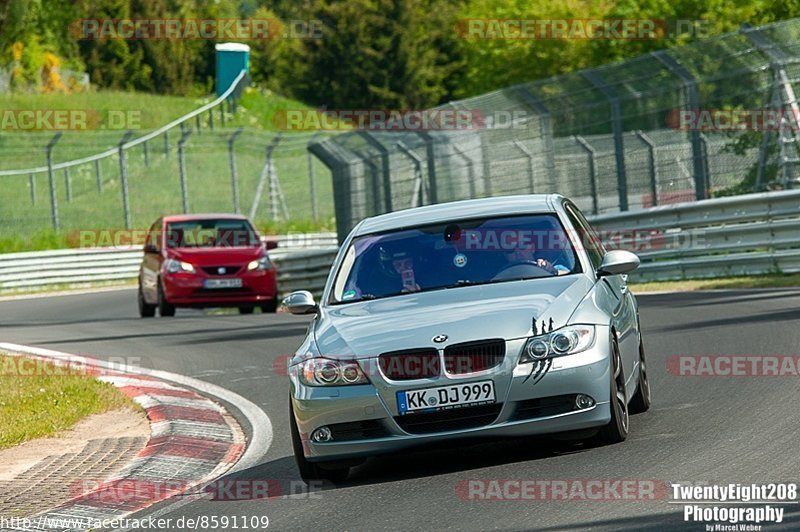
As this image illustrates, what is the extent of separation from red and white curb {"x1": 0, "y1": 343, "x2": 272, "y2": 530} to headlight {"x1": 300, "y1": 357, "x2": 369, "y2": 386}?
858 mm

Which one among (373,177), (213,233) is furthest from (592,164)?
(213,233)

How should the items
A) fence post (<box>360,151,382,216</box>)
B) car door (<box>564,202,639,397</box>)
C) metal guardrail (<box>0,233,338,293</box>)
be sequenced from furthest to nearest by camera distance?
metal guardrail (<box>0,233,338,293</box>) < fence post (<box>360,151,382,216</box>) < car door (<box>564,202,639,397</box>)

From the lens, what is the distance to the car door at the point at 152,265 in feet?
80.8

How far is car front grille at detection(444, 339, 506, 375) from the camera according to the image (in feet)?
26.9

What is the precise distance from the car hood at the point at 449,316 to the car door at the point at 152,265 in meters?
15.7

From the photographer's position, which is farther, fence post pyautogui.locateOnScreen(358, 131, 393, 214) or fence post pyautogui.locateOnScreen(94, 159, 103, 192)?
fence post pyautogui.locateOnScreen(94, 159, 103, 192)

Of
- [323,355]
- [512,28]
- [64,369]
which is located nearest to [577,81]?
[64,369]

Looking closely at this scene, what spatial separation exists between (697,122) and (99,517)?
14.5 m

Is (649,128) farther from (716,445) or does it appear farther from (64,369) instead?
(716,445)

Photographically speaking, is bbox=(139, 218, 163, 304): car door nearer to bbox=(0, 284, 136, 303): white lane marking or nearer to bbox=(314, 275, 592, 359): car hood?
bbox=(0, 284, 136, 303): white lane marking

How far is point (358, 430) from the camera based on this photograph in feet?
27.5

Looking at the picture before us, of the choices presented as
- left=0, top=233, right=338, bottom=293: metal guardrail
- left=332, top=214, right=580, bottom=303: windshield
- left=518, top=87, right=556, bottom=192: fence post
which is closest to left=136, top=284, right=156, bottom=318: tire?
left=518, top=87, right=556, bottom=192: fence post

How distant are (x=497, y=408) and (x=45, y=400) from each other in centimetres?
584

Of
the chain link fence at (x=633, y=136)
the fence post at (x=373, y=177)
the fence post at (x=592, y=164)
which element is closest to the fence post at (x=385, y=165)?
the chain link fence at (x=633, y=136)
